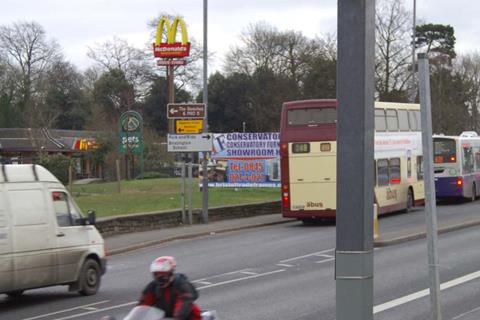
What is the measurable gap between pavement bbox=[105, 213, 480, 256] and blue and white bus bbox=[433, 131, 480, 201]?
7575mm

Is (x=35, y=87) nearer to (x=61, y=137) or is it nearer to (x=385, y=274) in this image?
(x=61, y=137)

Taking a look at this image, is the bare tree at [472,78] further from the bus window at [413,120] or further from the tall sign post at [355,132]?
the tall sign post at [355,132]

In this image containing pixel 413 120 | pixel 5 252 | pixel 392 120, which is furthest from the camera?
pixel 413 120

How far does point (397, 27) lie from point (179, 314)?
5524 centimetres

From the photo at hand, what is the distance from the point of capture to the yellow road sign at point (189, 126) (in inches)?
1155

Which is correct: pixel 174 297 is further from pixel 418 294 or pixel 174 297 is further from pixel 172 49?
pixel 172 49

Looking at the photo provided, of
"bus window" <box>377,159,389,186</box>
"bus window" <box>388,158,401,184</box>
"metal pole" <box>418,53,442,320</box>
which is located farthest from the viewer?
"bus window" <box>388,158,401,184</box>

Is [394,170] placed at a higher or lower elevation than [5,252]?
higher

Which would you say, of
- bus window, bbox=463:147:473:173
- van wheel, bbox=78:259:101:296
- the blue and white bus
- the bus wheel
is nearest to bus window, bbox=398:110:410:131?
the bus wheel

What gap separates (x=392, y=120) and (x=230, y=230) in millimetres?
7947

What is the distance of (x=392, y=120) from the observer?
31.9 m

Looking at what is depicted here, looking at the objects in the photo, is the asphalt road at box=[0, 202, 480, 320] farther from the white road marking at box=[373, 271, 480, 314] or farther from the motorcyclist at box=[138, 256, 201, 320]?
Answer: the motorcyclist at box=[138, 256, 201, 320]

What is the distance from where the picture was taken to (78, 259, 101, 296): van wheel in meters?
15.2

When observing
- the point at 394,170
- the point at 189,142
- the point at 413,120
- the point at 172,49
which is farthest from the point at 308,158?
the point at 172,49
